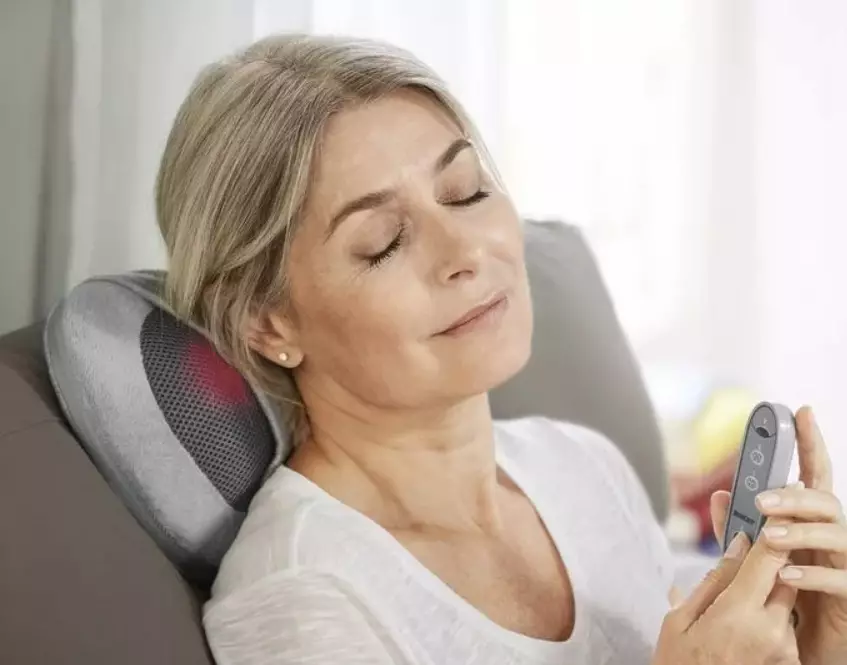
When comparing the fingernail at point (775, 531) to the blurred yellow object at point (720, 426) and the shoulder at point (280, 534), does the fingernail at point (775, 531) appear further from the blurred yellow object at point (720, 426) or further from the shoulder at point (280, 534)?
the blurred yellow object at point (720, 426)

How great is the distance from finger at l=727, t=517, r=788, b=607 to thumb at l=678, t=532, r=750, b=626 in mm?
28

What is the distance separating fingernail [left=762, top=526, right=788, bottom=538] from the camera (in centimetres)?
84

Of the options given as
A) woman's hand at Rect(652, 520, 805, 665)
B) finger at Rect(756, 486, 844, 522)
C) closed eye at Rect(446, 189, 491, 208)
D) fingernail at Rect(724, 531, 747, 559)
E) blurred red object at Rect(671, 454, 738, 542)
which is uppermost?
closed eye at Rect(446, 189, 491, 208)

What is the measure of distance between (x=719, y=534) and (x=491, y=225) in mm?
398

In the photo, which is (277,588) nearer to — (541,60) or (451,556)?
(451,556)

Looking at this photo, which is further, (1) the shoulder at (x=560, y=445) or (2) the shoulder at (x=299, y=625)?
(1) the shoulder at (x=560, y=445)

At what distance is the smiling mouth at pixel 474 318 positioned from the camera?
3.23 feet

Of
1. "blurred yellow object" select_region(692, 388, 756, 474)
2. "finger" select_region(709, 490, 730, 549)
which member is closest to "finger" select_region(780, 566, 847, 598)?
"finger" select_region(709, 490, 730, 549)

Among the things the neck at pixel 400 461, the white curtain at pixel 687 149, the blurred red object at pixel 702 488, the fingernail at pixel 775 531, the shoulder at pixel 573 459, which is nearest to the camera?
the fingernail at pixel 775 531

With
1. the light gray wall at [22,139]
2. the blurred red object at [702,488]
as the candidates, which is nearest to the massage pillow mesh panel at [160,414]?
the light gray wall at [22,139]

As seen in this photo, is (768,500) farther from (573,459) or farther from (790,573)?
(573,459)

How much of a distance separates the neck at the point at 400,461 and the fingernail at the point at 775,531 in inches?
14.2

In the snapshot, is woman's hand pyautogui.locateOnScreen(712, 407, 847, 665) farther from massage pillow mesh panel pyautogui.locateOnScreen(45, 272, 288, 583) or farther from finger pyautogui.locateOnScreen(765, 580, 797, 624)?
massage pillow mesh panel pyautogui.locateOnScreen(45, 272, 288, 583)

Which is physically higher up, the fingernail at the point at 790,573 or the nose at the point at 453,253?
the nose at the point at 453,253
